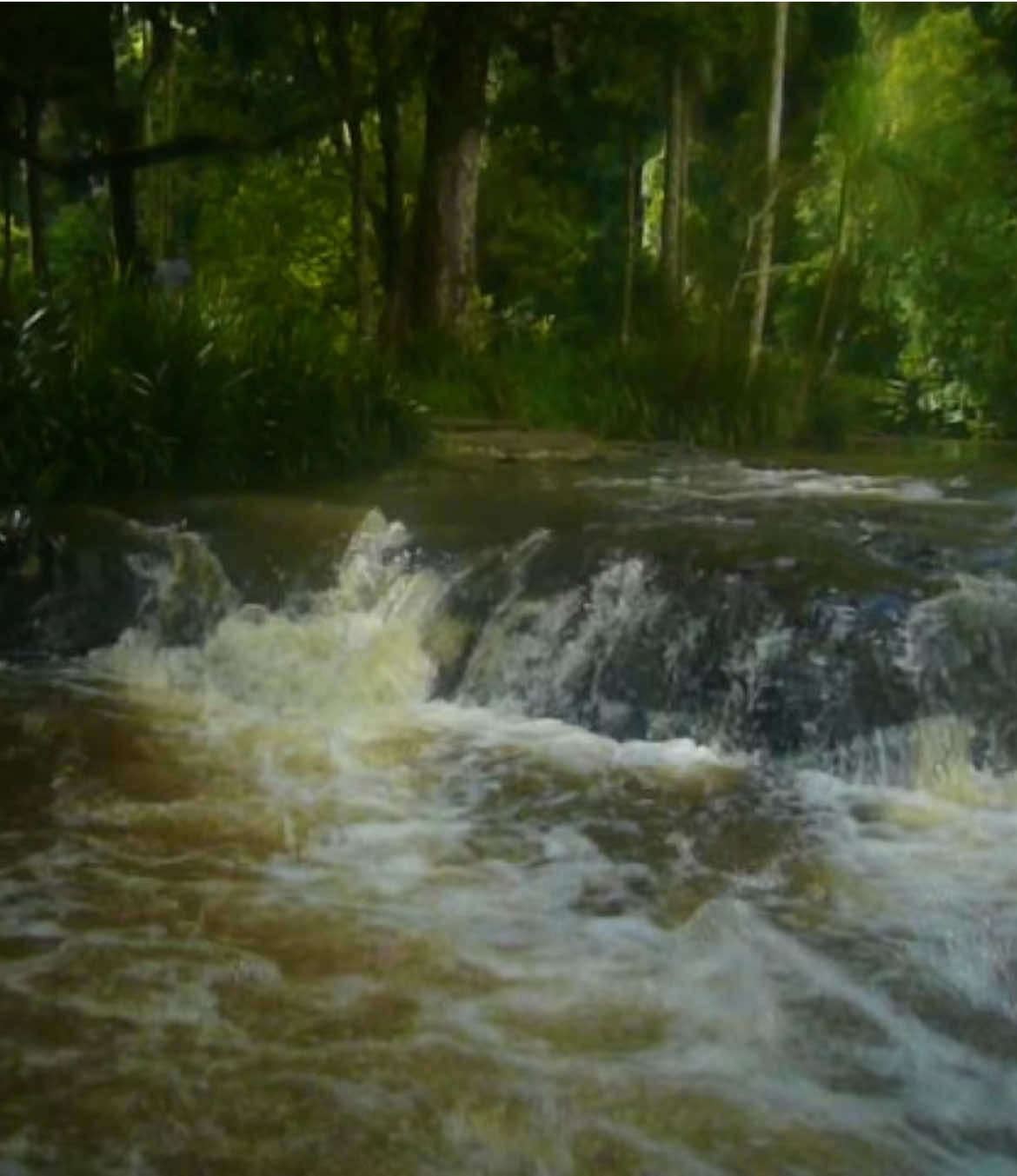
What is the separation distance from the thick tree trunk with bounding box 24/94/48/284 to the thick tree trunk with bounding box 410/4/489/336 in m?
3.70

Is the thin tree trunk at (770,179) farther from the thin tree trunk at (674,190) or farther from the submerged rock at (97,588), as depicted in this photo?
the submerged rock at (97,588)

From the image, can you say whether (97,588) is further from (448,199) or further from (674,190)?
(674,190)

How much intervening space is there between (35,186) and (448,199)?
456 cm

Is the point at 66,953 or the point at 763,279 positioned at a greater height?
the point at 763,279

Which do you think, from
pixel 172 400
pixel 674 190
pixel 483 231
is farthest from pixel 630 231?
pixel 172 400

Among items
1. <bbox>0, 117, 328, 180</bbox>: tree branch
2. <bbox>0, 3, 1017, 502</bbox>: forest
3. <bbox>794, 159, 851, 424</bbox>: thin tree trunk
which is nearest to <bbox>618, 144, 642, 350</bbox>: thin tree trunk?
<bbox>0, 3, 1017, 502</bbox>: forest

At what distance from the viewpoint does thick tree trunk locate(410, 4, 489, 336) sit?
14.7 meters

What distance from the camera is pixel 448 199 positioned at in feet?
49.9

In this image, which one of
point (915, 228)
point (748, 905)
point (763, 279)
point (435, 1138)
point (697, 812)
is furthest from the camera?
point (915, 228)

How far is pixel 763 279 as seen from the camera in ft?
50.2

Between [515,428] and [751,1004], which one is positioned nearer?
[751,1004]

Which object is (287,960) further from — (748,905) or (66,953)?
(748,905)

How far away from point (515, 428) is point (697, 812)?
7.95 m

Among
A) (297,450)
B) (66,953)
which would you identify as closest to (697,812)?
(66,953)
